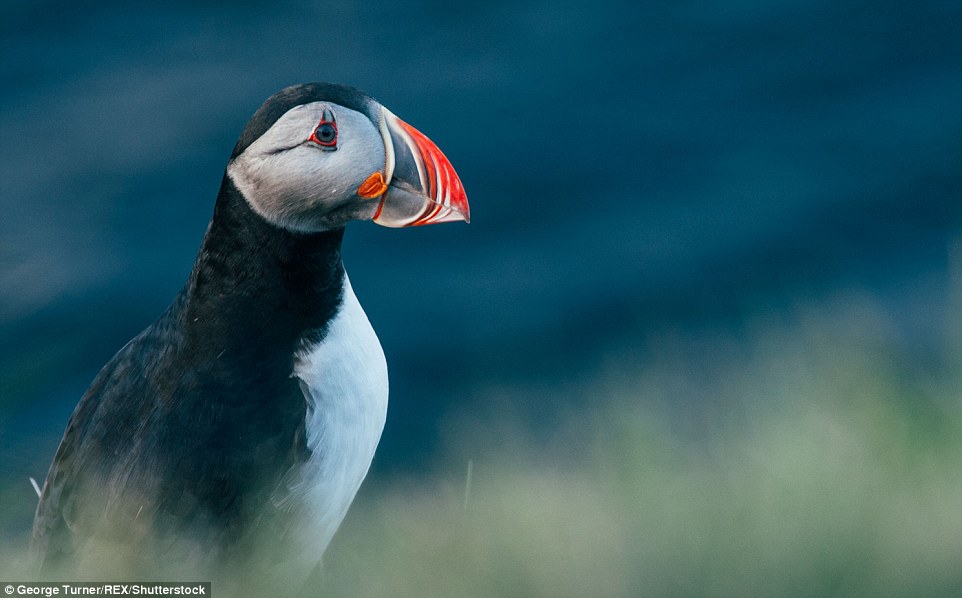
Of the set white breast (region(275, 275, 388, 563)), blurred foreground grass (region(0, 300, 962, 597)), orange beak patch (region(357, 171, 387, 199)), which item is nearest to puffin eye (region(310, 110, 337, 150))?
orange beak patch (region(357, 171, 387, 199))

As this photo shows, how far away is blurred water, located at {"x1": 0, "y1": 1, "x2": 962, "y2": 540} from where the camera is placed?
349 inches

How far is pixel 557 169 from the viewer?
9359 millimetres

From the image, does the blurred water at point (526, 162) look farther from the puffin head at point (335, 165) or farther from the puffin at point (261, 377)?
the puffin head at point (335, 165)

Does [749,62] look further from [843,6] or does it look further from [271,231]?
[271,231]

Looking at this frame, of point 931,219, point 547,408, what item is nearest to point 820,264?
point 931,219

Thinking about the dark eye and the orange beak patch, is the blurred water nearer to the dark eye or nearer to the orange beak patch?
the orange beak patch

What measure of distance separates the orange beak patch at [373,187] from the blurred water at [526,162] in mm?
4165

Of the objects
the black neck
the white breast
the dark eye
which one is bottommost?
the white breast

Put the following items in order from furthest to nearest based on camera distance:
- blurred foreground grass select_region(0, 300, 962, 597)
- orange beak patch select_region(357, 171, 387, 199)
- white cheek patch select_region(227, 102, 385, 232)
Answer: orange beak patch select_region(357, 171, 387, 199) < white cheek patch select_region(227, 102, 385, 232) < blurred foreground grass select_region(0, 300, 962, 597)

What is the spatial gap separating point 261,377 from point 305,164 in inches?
29.3

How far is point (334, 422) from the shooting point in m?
4.60

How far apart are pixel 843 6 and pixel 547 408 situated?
15.5 ft
